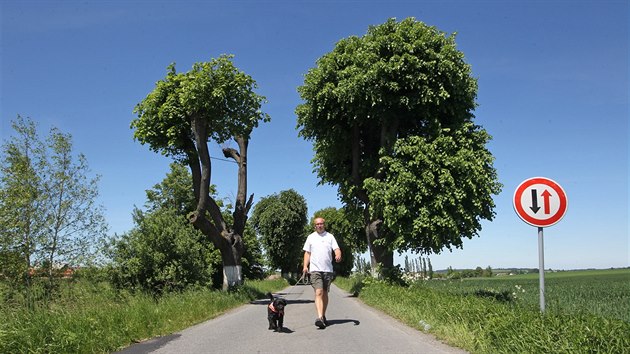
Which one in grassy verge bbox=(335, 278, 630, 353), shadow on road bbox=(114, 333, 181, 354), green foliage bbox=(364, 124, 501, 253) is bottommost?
shadow on road bbox=(114, 333, 181, 354)

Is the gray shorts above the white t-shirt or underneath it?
underneath

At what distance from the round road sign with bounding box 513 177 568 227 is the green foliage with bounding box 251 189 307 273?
51.4 m

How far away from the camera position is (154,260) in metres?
19.4

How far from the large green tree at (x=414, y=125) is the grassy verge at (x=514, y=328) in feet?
25.4

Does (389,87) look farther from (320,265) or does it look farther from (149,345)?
(149,345)

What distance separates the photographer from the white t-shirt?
924 cm

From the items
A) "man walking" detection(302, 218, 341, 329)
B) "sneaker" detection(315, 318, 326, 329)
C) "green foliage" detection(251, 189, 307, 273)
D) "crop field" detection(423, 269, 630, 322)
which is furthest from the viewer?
"green foliage" detection(251, 189, 307, 273)

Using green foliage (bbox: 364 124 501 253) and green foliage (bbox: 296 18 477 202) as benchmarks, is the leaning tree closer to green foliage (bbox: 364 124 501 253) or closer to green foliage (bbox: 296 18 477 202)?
green foliage (bbox: 296 18 477 202)

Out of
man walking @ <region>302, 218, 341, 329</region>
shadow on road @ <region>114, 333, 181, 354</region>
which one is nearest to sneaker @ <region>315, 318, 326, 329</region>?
man walking @ <region>302, 218, 341, 329</region>

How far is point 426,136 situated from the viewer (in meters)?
19.2

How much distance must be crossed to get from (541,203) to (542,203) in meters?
0.01

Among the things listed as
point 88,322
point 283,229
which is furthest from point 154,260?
point 283,229

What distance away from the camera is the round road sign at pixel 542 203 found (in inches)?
270

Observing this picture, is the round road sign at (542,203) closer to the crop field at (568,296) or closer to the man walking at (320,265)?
the crop field at (568,296)
